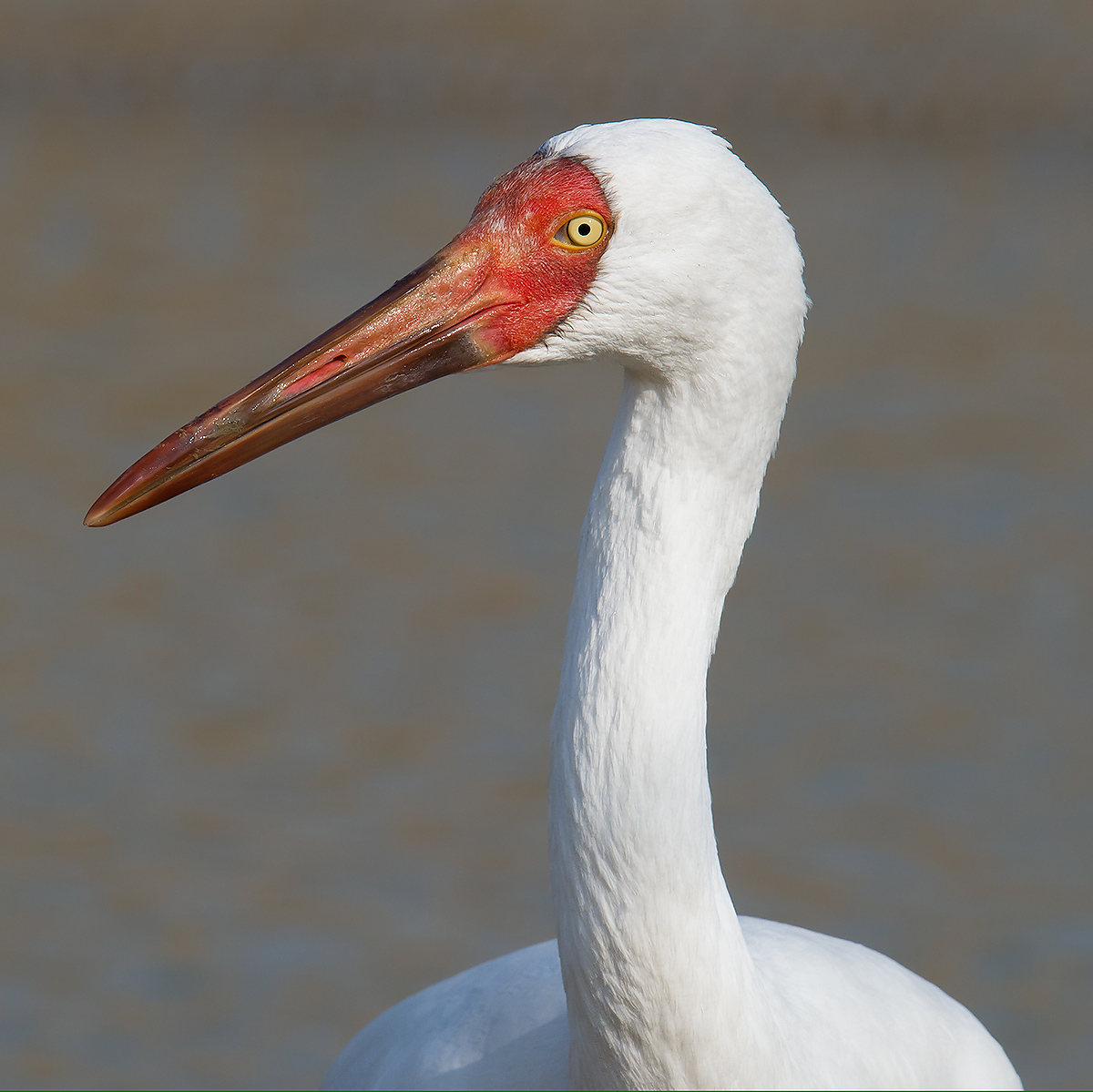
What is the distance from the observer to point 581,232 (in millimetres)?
1940

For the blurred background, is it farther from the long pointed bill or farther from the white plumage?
the long pointed bill

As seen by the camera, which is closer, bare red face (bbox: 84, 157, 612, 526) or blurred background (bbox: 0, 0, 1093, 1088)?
bare red face (bbox: 84, 157, 612, 526)

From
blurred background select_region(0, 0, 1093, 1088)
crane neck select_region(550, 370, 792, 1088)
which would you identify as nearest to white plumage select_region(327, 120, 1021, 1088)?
crane neck select_region(550, 370, 792, 1088)

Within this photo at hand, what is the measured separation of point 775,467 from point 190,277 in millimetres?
3057

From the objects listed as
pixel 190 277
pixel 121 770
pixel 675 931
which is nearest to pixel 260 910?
pixel 121 770

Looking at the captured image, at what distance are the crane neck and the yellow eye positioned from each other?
182mm

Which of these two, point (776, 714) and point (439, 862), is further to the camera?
point (776, 714)

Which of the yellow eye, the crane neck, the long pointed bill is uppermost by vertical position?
the yellow eye

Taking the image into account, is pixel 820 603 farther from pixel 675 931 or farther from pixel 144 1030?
pixel 675 931

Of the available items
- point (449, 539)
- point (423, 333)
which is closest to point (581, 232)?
point (423, 333)

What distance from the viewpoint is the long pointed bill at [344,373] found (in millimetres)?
1968

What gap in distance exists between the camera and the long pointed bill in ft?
6.46

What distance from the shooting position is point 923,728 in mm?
5281

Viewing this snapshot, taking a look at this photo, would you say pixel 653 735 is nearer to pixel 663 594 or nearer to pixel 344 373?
pixel 663 594
